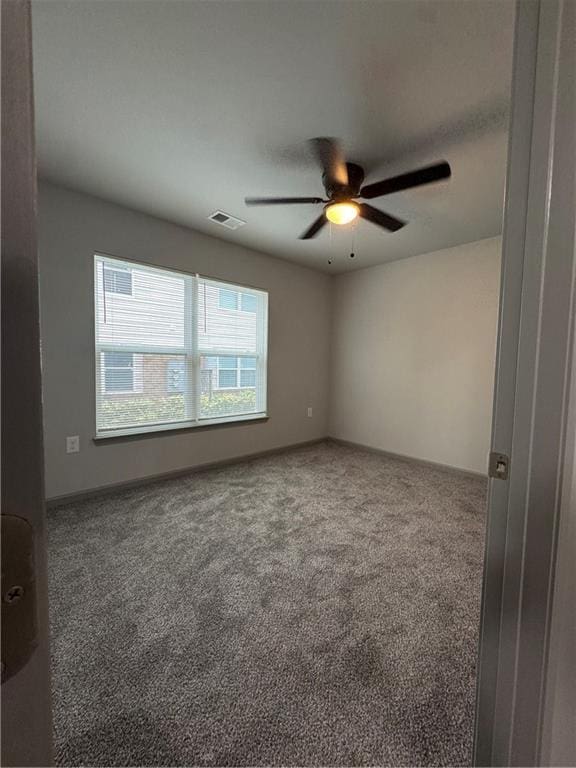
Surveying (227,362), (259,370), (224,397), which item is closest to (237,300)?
(227,362)

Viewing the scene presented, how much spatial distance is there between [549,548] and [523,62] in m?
1.01

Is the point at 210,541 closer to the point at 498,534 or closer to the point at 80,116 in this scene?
the point at 498,534

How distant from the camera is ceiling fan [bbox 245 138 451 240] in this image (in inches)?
67.0

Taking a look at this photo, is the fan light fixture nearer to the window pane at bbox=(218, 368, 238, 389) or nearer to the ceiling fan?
the ceiling fan

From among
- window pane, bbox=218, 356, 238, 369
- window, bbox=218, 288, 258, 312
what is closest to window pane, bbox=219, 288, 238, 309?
window, bbox=218, 288, 258, 312

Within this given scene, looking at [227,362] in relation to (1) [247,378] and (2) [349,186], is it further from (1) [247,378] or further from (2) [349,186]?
(2) [349,186]

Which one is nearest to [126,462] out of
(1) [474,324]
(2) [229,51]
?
(2) [229,51]

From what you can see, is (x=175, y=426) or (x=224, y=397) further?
(x=224, y=397)

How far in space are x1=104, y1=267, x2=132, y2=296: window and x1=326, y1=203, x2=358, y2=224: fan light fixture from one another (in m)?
1.81

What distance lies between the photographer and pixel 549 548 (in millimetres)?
671

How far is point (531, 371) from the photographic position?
667mm

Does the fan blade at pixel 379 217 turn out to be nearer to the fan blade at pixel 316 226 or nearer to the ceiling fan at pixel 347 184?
the ceiling fan at pixel 347 184

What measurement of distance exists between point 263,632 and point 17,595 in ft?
4.87

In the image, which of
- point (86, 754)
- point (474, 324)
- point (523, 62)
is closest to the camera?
point (523, 62)
